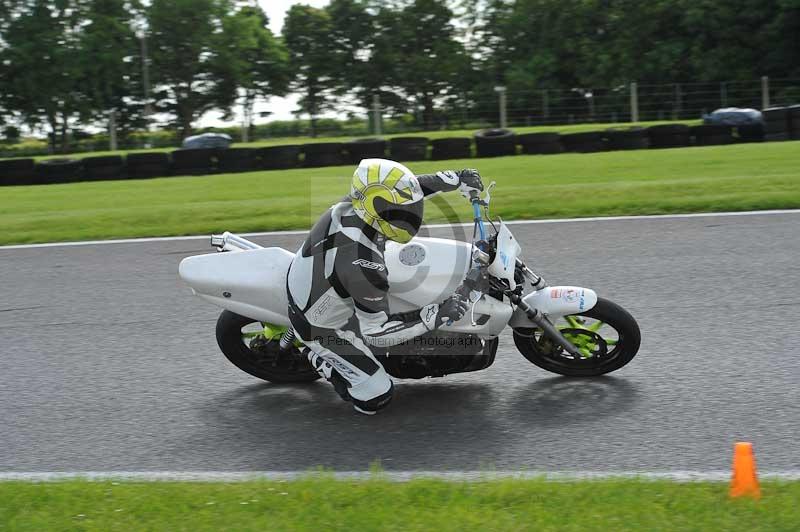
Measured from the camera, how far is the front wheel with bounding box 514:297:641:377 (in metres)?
5.66

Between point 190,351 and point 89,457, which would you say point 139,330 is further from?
point 89,457

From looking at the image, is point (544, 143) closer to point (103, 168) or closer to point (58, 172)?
point (103, 168)

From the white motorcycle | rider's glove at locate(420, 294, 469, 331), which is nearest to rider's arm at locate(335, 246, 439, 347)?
rider's glove at locate(420, 294, 469, 331)

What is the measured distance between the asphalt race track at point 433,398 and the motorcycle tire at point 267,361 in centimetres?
9

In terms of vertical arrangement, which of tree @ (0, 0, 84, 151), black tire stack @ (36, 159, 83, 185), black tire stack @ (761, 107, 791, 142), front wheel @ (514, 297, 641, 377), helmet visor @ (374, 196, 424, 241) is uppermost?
tree @ (0, 0, 84, 151)

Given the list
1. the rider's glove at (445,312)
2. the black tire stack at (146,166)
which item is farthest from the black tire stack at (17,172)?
the rider's glove at (445,312)

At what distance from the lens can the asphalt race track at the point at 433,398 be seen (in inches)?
194

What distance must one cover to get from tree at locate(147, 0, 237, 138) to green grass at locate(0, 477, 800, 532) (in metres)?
51.9

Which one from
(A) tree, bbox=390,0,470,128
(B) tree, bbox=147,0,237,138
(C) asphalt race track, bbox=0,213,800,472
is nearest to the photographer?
(C) asphalt race track, bbox=0,213,800,472

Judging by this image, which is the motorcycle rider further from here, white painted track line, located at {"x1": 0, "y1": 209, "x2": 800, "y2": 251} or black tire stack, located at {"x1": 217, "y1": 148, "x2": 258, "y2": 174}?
black tire stack, located at {"x1": 217, "y1": 148, "x2": 258, "y2": 174}

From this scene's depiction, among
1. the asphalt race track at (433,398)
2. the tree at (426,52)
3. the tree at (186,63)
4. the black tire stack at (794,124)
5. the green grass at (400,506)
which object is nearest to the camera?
the green grass at (400,506)

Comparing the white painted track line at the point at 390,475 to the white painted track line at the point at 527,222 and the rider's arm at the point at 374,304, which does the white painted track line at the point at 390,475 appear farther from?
the white painted track line at the point at 527,222

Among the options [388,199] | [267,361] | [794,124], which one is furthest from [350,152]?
[388,199]

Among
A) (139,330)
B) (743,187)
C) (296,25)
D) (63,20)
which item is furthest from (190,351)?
(296,25)
